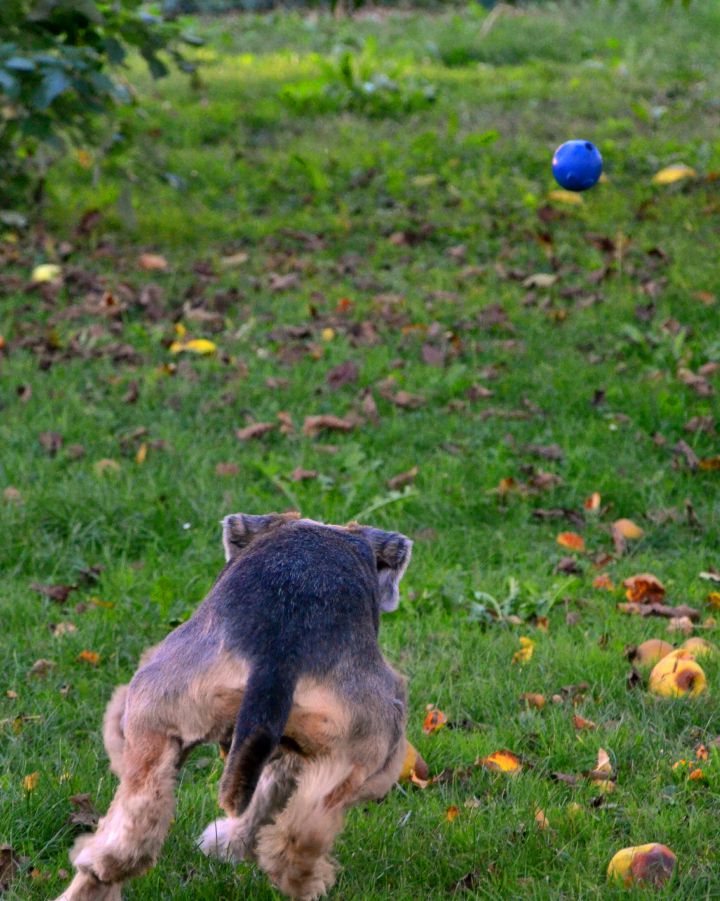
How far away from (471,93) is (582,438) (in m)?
7.69

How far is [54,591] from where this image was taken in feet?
18.6

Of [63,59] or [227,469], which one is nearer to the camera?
[227,469]

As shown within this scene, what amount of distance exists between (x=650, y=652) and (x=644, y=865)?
1567mm

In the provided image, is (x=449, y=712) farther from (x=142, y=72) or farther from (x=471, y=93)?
(x=142, y=72)

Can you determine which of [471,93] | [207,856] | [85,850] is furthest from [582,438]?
[471,93]

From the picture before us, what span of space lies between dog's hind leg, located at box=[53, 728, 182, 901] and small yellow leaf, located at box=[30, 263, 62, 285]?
6.83 metres

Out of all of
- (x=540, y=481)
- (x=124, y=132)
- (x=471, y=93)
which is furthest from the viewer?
(x=471, y=93)

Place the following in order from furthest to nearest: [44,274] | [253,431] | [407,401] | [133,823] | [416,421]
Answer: [44,274] → [407,401] → [416,421] → [253,431] → [133,823]

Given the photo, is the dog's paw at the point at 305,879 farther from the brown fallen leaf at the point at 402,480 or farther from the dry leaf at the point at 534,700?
the brown fallen leaf at the point at 402,480

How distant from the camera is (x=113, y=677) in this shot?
4992mm

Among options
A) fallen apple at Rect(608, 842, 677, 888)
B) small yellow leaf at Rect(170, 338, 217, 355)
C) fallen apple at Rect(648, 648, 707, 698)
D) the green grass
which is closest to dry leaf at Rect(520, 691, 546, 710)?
the green grass

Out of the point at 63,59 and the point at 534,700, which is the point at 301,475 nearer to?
the point at 534,700

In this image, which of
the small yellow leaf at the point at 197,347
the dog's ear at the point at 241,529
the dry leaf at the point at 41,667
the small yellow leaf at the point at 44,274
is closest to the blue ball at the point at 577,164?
the small yellow leaf at the point at 197,347

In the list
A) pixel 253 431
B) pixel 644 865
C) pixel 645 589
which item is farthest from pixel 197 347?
pixel 644 865
